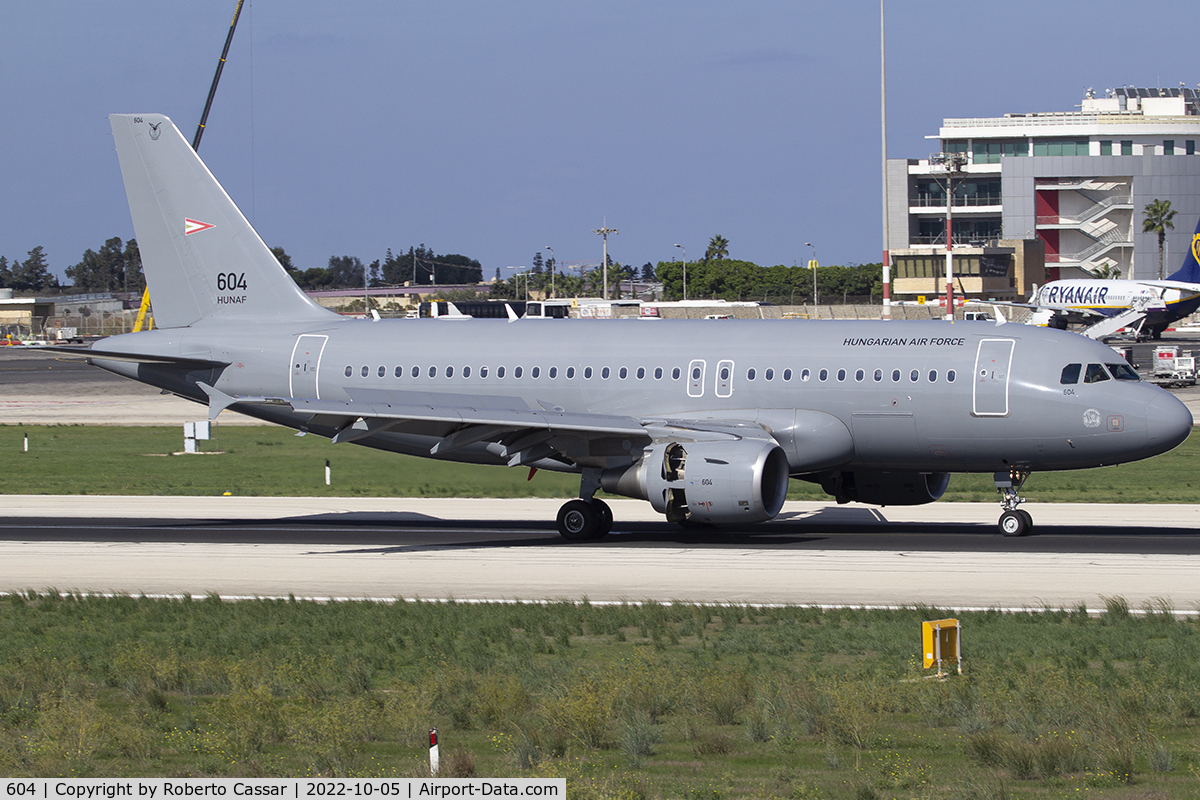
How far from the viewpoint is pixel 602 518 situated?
31.8 m

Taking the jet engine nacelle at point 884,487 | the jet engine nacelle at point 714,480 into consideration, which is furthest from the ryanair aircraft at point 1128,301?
the jet engine nacelle at point 714,480

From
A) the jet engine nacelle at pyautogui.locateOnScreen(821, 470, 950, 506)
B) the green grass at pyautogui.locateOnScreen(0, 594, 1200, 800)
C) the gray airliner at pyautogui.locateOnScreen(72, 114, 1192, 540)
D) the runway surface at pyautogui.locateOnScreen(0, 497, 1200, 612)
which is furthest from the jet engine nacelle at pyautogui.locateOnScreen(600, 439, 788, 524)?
the green grass at pyautogui.locateOnScreen(0, 594, 1200, 800)

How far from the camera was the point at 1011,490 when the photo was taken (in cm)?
3123

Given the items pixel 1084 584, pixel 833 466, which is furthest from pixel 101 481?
pixel 1084 584

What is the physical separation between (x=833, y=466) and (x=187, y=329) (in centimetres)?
1761

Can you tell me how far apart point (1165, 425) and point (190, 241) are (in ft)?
82.0

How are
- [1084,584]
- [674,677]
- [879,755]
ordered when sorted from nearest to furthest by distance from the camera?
1. [879,755]
2. [674,677]
3. [1084,584]

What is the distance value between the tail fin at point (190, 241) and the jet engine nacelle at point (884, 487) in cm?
1450

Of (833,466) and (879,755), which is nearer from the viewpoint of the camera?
(879,755)

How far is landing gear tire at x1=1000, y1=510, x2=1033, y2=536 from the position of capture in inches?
1205

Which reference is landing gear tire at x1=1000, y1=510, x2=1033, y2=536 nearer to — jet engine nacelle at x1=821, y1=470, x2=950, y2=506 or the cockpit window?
jet engine nacelle at x1=821, y1=470, x2=950, y2=506

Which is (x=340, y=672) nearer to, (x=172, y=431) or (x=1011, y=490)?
(x=1011, y=490)

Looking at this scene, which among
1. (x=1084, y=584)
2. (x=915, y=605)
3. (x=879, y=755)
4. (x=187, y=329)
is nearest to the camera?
(x=879, y=755)

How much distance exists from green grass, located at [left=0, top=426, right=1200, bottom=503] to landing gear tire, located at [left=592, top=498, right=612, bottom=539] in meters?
1.91
